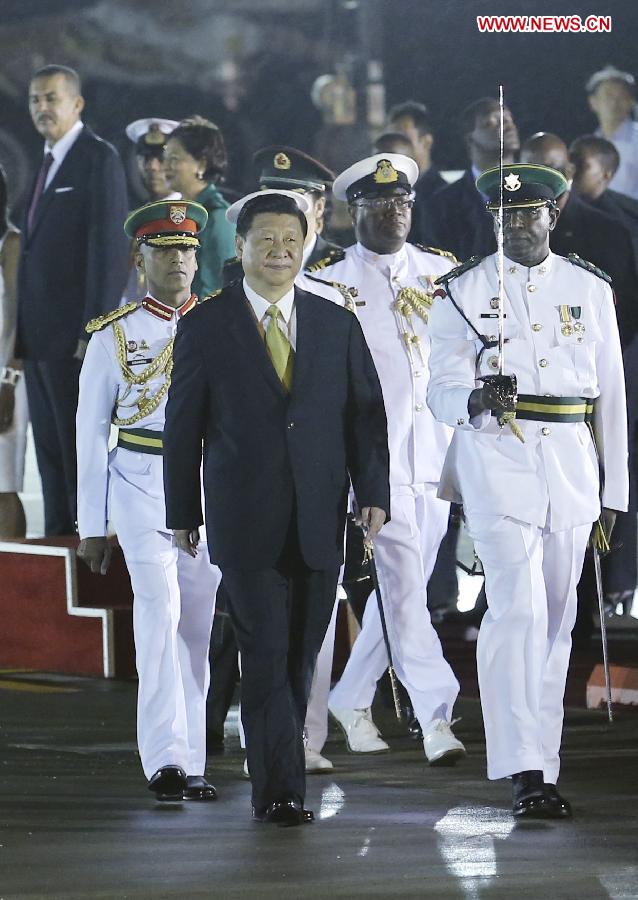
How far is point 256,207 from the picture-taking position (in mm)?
5473

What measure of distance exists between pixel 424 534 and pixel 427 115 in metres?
3.35

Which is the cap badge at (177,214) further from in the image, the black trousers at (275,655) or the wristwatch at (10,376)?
the wristwatch at (10,376)

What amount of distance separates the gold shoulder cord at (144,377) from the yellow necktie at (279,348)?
0.66m

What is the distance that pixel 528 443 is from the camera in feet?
18.4

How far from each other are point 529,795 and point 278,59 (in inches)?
207

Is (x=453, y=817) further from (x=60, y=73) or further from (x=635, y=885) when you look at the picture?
(x=60, y=73)

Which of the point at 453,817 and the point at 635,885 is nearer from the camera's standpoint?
the point at 635,885

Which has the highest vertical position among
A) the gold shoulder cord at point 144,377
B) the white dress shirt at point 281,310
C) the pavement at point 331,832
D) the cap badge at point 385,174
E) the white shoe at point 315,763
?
the cap badge at point 385,174

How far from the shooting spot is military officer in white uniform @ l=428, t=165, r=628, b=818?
5.52 metres

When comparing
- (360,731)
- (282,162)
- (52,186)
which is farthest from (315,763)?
(52,186)

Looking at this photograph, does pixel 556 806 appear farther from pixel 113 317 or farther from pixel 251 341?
pixel 113 317

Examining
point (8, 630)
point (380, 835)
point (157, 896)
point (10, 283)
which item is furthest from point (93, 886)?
point (10, 283)

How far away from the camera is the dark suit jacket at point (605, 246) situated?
9508 mm

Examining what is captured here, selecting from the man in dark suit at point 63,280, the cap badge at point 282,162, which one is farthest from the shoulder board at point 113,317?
the man in dark suit at point 63,280
